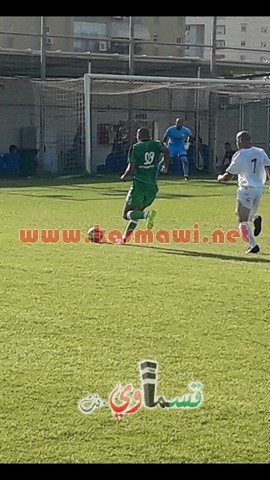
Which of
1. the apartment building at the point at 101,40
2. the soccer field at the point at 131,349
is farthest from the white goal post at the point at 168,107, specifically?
the soccer field at the point at 131,349

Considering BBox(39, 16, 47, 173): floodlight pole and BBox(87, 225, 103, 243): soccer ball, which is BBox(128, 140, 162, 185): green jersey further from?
BBox(39, 16, 47, 173): floodlight pole

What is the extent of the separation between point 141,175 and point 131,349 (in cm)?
666

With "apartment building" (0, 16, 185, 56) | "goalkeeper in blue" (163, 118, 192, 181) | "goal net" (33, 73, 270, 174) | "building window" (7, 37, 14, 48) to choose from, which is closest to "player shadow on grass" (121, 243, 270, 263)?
"goalkeeper in blue" (163, 118, 192, 181)

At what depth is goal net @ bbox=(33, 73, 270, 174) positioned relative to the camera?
30344 millimetres

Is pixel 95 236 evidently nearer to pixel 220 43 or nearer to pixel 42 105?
pixel 42 105

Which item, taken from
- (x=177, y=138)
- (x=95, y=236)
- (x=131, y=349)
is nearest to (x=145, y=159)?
(x=95, y=236)

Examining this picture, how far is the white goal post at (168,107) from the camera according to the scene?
101 feet

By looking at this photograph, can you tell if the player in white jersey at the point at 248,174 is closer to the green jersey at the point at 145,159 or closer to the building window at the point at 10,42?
the green jersey at the point at 145,159

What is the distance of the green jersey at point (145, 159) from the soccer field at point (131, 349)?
1042 millimetres

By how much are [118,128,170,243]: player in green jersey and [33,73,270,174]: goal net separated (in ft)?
54.0

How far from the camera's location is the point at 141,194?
12.8 m

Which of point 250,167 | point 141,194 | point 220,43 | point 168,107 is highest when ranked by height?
point 220,43

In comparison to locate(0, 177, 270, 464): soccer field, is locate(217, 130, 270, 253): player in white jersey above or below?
above
